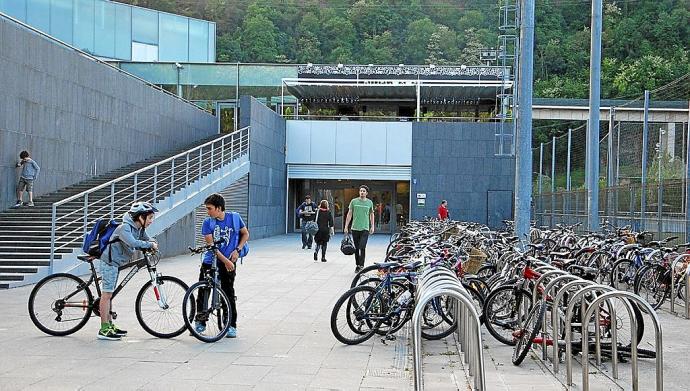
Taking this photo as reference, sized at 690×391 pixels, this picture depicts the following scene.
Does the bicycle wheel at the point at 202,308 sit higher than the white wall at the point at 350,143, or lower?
lower

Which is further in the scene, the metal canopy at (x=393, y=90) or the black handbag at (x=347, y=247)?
the metal canopy at (x=393, y=90)

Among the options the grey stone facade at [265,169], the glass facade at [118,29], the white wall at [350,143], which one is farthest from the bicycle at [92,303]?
the glass facade at [118,29]

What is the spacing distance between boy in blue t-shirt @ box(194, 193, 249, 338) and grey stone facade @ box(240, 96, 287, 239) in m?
19.7

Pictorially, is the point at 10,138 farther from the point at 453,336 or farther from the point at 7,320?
the point at 453,336

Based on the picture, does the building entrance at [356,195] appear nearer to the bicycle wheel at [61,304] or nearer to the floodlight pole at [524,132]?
the floodlight pole at [524,132]

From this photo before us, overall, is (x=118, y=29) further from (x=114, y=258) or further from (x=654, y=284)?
(x=114, y=258)

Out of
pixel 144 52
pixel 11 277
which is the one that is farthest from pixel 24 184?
pixel 144 52

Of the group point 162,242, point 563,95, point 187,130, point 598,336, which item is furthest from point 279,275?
point 563,95

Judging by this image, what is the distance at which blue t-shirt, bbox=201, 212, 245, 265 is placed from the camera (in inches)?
366

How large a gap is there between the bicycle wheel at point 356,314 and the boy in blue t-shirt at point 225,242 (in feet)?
3.86

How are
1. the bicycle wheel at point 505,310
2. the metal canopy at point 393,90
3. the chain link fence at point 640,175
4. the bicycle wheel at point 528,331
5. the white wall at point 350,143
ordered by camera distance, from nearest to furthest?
the bicycle wheel at point 528,331, the bicycle wheel at point 505,310, the chain link fence at point 640,175, the white wall at point 350,143, the metal canopy at point 393,90

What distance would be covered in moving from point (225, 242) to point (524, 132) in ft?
24.6

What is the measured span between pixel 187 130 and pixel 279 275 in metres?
15.2

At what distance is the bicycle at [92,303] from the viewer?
354 inches
